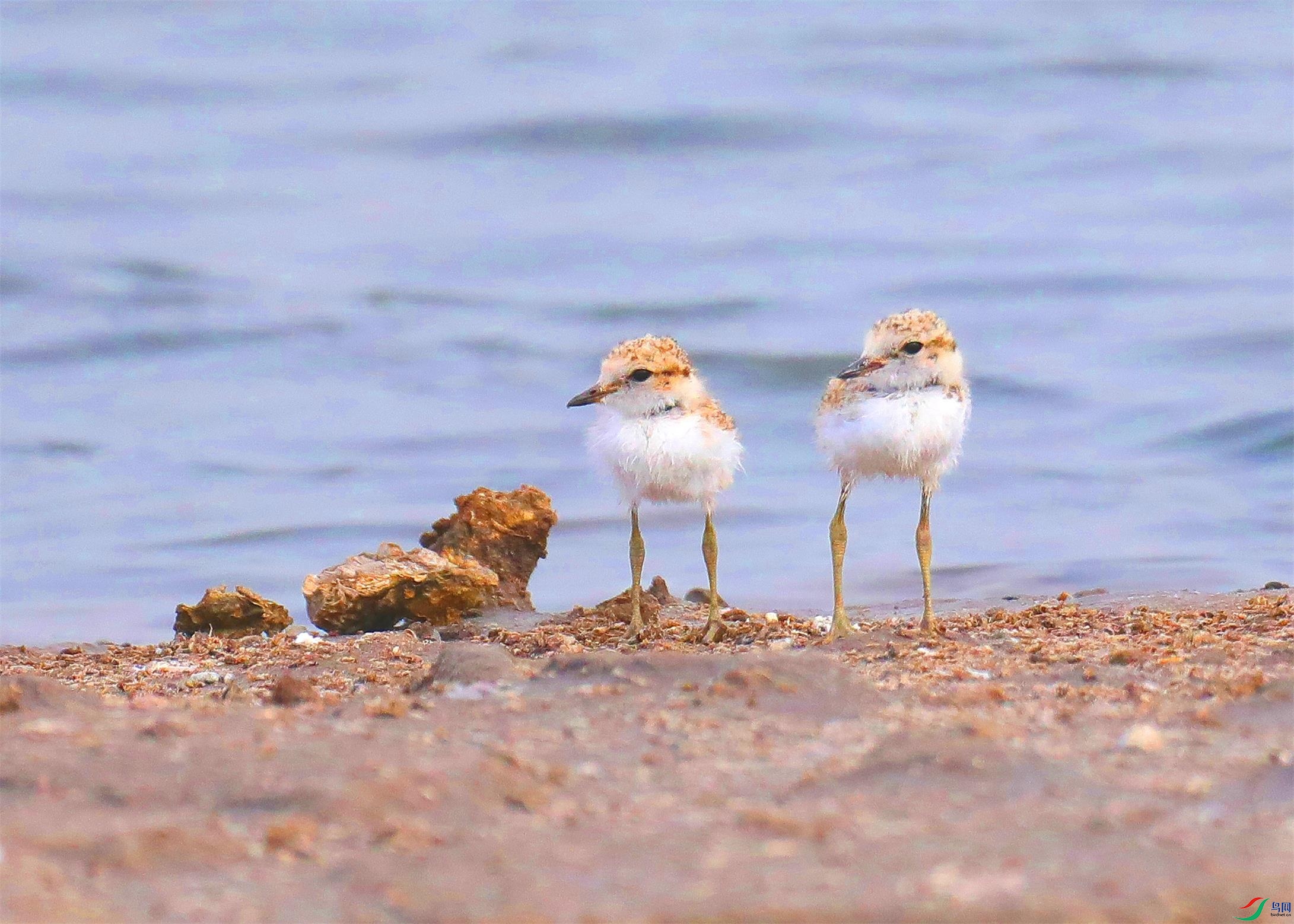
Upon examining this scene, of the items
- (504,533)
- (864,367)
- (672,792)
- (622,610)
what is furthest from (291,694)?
(504,533)

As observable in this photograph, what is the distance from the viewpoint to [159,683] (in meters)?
5.31

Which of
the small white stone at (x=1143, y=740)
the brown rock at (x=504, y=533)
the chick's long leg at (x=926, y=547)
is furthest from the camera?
the brown rock at (x=504, y=533)

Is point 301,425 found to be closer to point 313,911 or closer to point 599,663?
point 599,663

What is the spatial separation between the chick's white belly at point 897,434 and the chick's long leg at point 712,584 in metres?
0.57

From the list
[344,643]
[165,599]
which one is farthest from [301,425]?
[344,643]

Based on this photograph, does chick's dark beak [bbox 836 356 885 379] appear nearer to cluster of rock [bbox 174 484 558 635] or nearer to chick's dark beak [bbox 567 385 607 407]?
chick's dark beak [bbox 567 385 607 407]

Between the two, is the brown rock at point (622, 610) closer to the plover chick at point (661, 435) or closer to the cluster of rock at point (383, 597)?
the plover chick at point (661, 435)

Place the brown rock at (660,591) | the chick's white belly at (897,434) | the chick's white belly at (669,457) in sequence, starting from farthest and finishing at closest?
the brown rock at (660,591) < the chick's white belly at (669,457) < the chick's white belly at (897,434)

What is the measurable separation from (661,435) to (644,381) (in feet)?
0.67

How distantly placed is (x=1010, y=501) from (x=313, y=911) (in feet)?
27.6

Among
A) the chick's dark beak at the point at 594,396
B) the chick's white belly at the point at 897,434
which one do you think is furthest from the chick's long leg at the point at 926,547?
the chick's dark beak at the point at 594,396

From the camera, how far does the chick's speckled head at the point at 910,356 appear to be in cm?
564

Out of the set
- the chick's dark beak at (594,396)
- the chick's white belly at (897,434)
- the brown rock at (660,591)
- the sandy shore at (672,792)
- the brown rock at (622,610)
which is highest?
the chick's dark beak at (594,396)

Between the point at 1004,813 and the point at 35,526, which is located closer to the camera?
the point at 1004,813
